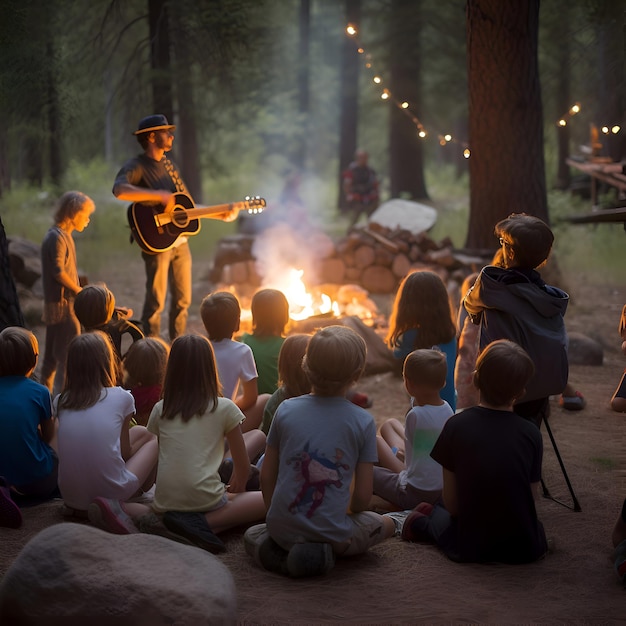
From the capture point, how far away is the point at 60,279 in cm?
626

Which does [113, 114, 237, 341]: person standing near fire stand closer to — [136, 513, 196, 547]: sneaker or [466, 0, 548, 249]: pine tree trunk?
[466, 0, 548, 249]: pine tree trunk

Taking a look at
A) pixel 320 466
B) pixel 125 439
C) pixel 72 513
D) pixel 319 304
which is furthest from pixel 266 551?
pixel 319 304

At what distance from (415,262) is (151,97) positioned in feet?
20.4

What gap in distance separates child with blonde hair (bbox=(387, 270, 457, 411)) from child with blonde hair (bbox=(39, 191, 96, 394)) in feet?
8.47

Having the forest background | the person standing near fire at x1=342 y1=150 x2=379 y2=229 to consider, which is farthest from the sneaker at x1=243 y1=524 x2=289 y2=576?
the person standing near fire at x1=342 y1=150 x2=379 y2=229

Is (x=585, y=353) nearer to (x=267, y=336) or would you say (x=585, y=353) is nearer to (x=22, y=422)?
(x=267, y=336)

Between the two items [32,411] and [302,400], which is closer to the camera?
[302,400]

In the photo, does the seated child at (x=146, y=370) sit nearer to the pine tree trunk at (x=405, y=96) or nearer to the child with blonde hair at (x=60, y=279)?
the child with blonde hair at (x=60, y=279)

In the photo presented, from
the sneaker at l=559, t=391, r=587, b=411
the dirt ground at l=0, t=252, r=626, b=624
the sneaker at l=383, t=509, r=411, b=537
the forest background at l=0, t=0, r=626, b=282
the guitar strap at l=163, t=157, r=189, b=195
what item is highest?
the forest background at l=0, t=0, r=626, b=282

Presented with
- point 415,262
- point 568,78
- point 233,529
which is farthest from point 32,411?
point 568,78

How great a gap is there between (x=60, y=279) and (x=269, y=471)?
10.5 ft

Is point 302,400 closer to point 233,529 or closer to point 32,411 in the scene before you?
point 233,529

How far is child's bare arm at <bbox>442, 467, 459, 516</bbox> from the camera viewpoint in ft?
12.3

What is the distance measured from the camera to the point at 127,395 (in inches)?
163
